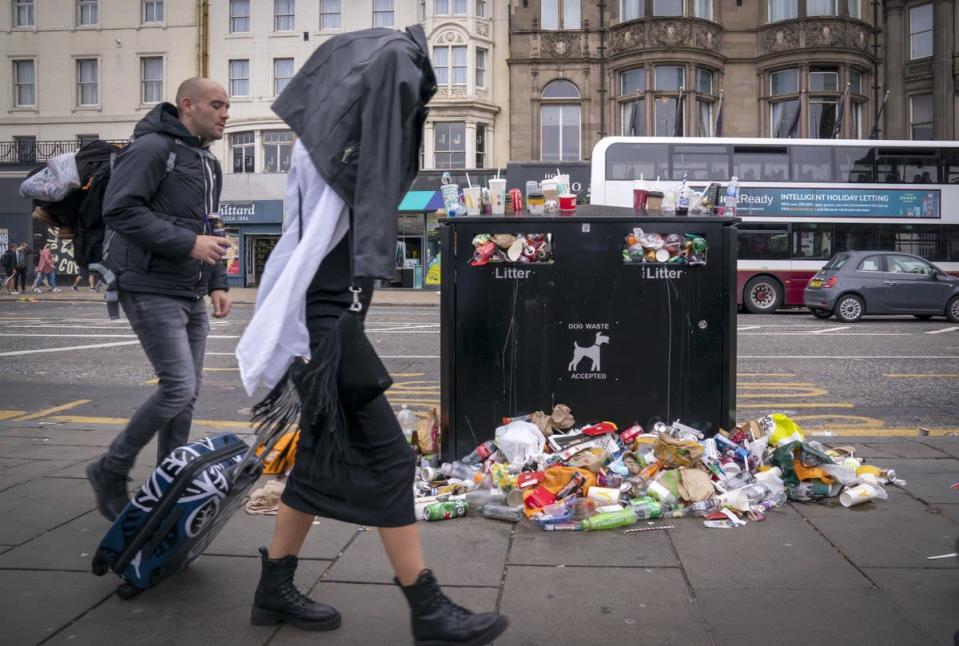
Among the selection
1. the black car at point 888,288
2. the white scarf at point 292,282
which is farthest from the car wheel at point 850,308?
the white scarf at point 292,282

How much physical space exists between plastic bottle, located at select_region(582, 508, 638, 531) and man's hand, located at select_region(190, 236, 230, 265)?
1.93 metres

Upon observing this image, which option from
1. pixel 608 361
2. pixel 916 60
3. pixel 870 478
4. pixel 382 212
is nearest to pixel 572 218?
pixel 608 361

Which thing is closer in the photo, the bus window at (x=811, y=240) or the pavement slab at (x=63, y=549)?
the pavement slab at (x=63, y=549)

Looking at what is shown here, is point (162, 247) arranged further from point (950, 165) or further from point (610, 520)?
point (950, 165)

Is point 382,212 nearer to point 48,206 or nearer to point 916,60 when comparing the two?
point 48,206

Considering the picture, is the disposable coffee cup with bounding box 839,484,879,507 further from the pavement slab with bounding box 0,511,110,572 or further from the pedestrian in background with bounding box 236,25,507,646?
the pavement slab with bounding box 0,511,110,572

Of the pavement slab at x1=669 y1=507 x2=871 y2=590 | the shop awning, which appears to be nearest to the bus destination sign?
the shop awning

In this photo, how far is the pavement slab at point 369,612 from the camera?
266cm

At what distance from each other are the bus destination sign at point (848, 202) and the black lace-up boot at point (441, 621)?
2092 centimetres

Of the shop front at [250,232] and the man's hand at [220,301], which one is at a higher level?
the shop front at [250,232]

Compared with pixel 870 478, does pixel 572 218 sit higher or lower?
higher

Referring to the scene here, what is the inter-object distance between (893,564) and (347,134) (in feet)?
8.43

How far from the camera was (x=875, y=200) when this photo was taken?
22.1 m

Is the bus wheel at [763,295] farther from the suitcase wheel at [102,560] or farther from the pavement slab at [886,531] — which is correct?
the suitcase wheel at [102,560]
